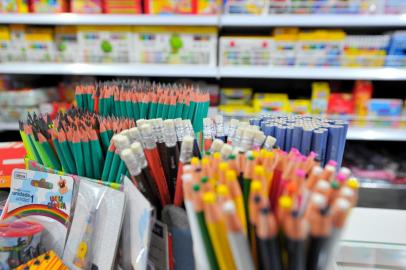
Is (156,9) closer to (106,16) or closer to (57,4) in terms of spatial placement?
(106,16)

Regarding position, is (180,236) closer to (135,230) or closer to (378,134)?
(135,230)

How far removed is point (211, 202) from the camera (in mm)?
276

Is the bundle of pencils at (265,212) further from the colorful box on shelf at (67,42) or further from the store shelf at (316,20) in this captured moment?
the colorful box on shelf at (67,42)

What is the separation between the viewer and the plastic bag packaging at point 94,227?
1.46 feet

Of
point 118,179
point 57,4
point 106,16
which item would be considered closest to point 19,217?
point 118,179

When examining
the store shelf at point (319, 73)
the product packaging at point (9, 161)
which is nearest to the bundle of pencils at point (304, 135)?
the product packaging at point (9, 161)

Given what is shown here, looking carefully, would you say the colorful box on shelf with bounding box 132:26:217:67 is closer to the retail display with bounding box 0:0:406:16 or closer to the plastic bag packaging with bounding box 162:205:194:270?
the retail display with bounding box 0:0:406:16

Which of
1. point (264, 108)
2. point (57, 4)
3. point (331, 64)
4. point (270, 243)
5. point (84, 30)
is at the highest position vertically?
point (57, 4)

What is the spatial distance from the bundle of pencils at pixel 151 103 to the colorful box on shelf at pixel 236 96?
3.71 feet

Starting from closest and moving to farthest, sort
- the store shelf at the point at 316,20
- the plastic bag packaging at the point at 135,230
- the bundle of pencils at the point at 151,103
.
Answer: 1. the plastic bag packaging at the point at 135,230
2. the bundle of pencils at the point at 151,103
3. the store shelf at the point at 316,20

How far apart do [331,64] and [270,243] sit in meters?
1.51

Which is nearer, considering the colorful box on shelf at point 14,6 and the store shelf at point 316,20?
the store shelf at point 316,20

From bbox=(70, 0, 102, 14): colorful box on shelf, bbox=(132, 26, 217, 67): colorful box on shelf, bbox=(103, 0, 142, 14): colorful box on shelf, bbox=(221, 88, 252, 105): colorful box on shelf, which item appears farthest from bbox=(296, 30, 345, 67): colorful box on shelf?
bbox=(70, 0, 102, 14): colorful box on shelf

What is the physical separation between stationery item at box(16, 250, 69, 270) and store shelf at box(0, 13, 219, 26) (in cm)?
128
